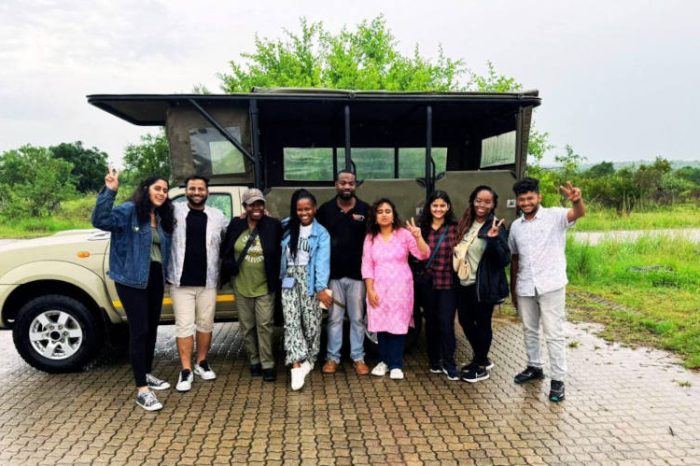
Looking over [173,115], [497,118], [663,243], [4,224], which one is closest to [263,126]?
[173,115]

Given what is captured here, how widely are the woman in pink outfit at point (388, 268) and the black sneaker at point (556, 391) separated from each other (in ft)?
4.30

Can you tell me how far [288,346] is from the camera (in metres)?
4.80

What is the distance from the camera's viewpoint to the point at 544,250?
4391 mm

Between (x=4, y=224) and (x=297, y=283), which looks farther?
(x=4, y=224)

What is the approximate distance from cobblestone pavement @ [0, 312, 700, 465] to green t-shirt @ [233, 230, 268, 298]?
877 millimetres

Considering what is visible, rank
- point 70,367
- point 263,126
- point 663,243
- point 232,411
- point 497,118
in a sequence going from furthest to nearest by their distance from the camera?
point 663,243 → point 263,126 → point 497,118 → point 70,367 → point 232,411

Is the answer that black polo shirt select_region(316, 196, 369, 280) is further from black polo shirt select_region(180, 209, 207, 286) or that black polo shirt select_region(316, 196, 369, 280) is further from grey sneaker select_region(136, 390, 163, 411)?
grey sneaker select_region(136, 390, 163, 411)

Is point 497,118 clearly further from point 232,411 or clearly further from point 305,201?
point 232,411

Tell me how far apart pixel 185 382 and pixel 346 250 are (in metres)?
1.83

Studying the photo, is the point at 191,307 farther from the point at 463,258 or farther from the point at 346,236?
the point at 463,258

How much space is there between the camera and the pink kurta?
4.77 meters

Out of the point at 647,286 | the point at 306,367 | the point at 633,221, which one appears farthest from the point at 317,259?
the point at 633,221

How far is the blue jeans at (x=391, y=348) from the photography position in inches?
195

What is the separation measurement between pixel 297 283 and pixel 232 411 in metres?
1.20
